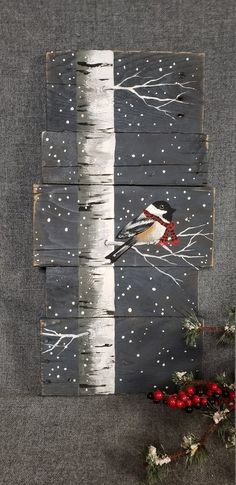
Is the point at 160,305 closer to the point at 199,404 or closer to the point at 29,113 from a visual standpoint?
the point at 199,404

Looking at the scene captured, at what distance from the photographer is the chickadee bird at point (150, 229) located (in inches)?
41.9

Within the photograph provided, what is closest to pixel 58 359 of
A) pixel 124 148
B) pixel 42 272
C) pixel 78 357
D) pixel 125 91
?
pixel 78 357

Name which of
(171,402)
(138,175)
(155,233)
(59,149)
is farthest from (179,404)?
(59,149)

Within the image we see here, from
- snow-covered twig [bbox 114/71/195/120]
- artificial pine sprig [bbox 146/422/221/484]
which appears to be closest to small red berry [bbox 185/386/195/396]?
artificial pine sprig [bbox 146/422/221/484]

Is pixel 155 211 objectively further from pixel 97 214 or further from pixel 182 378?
pixel 182 378

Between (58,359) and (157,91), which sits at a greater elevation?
(157,91)

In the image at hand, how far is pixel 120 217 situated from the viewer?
1.06m

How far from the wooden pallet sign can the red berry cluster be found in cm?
7

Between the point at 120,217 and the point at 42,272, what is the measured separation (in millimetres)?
226

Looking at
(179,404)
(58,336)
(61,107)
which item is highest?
(61,107)

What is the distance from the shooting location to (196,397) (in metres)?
1.00

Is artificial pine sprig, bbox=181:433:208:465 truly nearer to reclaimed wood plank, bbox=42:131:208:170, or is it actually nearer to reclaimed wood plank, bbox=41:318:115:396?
reclaimed wood plank, bbox=41:318:115:396

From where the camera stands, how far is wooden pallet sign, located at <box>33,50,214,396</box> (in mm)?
1043

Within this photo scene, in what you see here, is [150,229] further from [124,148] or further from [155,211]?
[124,148]
